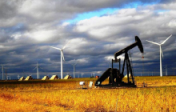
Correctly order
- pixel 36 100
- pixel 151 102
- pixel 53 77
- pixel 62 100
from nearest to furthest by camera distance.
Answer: pixel 151 102
pixel 62 100
pixel 36 100
pixel 53 77

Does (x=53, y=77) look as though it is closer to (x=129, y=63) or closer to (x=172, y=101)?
(x=129, y=63)

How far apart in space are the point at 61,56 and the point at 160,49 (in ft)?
136

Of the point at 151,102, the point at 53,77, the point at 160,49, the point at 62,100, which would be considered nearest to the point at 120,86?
the point at 62,100

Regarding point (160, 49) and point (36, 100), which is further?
point (160, 49)

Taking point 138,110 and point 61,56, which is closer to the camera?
point 138,110

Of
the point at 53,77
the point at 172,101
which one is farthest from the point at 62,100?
the point at 53,77

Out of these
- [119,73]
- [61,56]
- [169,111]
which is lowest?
[169,111]

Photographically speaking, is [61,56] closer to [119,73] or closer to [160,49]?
[160,49]

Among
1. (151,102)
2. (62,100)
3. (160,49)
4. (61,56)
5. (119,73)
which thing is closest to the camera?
(151,102)

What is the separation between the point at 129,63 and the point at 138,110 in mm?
20820

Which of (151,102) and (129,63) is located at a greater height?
(129,63)

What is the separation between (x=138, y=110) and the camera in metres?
16.1

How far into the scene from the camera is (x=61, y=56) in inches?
3912

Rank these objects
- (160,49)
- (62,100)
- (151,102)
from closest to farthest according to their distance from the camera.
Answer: (151,102)
(62,100)
(160,49)
